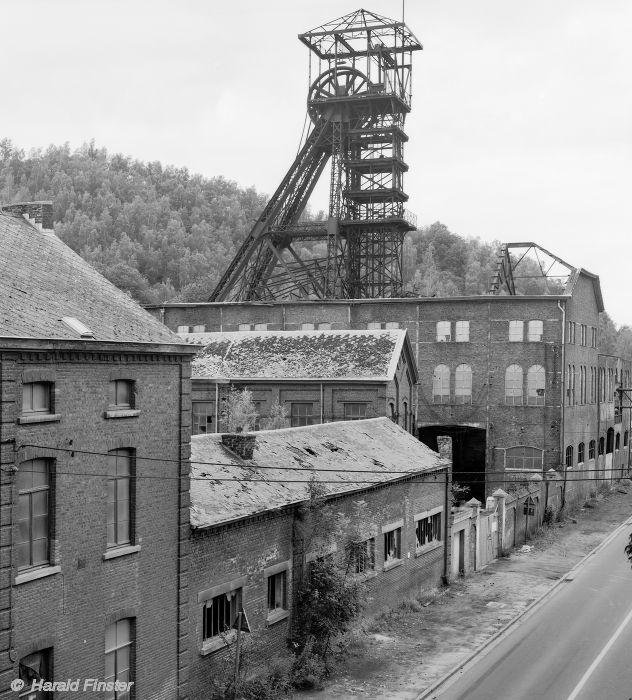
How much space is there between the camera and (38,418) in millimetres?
14836

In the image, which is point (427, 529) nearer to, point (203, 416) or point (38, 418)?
point (203, 416)

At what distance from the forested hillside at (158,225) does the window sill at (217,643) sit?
7182 cm

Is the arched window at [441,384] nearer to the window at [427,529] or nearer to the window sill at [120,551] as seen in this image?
the window at [427,529]

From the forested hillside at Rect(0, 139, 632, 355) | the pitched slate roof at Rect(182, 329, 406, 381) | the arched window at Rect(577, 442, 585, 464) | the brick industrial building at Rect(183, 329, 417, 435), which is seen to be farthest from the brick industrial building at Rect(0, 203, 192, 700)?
the forested hillside at Rect(0, 139, 632, 355)

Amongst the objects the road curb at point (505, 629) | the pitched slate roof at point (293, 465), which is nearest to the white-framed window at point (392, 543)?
the pitched slate roof at point (293, 465)

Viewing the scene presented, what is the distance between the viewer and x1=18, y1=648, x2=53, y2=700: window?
1451 centimetres

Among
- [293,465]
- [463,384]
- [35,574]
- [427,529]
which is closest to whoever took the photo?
[35,574]

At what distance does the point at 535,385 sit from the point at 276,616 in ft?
101

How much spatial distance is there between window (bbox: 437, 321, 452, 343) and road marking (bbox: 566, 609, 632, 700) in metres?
23.5

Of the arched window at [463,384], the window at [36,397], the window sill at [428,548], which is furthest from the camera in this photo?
the arched window at [463,384]

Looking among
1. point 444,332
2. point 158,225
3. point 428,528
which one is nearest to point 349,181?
point 444,332

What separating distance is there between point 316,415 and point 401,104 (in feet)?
85.1

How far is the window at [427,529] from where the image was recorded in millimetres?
28812

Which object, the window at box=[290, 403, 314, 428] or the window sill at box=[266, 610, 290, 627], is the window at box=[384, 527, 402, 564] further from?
the window at box=[290, 403, 314, 428]
